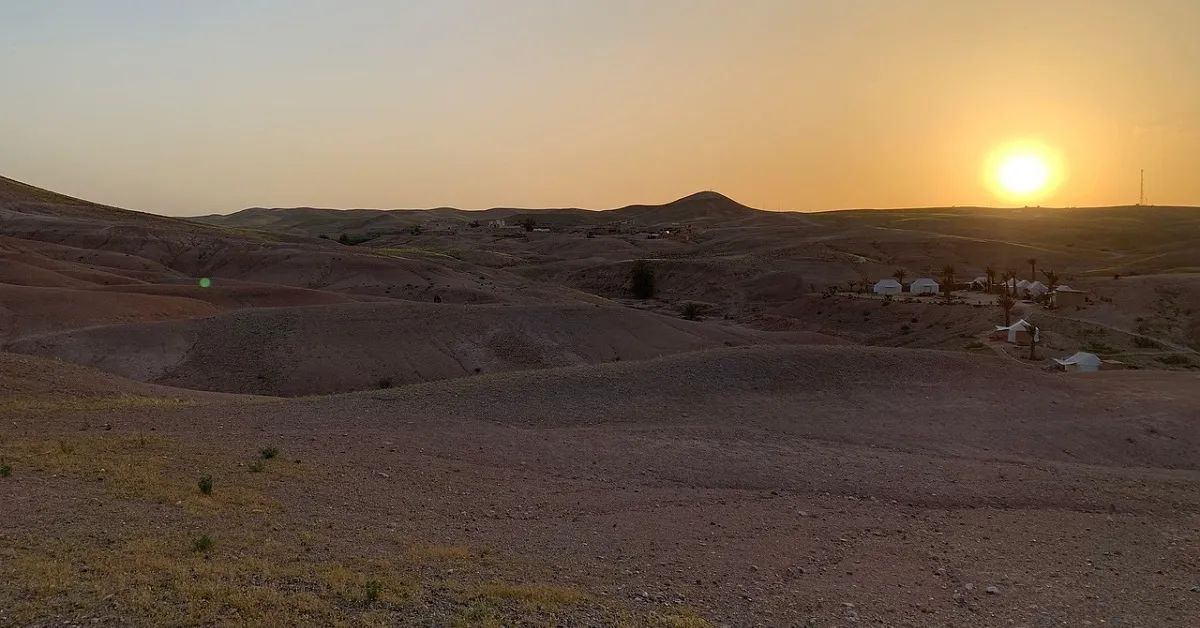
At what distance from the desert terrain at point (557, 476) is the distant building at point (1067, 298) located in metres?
12.5

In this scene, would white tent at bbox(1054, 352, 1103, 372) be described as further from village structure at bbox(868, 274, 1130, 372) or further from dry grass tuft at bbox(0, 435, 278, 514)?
dry grass tuft at bbox(0, 435, 278, 514)

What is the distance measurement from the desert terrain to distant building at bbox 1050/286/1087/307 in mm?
12470

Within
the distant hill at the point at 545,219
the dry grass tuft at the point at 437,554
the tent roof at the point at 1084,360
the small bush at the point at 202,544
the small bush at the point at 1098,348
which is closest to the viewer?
the small bush at the point at 202,544

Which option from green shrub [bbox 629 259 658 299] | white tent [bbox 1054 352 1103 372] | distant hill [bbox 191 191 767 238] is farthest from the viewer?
distant hill [bbox 191 191 767 238]

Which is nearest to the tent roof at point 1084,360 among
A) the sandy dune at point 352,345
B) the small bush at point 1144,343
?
the small bush at point 1144,343

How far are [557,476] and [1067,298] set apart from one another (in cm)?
5015

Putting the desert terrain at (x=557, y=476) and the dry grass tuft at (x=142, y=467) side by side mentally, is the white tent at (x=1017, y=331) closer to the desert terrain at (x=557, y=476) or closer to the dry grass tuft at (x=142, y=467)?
the desert terrain at (x=557, y=476)

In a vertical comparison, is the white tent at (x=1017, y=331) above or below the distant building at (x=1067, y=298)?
below

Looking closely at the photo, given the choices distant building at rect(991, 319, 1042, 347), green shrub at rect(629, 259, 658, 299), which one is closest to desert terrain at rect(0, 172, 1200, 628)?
distant building at rect(991, 319, 1042, 347)

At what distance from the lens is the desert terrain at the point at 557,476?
8.28 m

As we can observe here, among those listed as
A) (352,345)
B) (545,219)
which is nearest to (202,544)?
(352,345)

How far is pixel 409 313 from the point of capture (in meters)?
35.3

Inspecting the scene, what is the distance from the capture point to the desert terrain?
8.28m

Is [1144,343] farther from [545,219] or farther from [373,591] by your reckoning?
[545,219]
